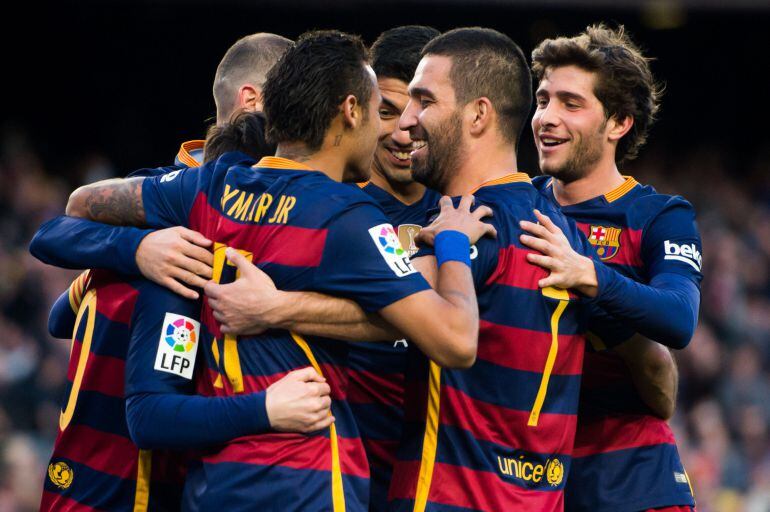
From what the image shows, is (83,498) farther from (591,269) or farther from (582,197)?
(582,197)

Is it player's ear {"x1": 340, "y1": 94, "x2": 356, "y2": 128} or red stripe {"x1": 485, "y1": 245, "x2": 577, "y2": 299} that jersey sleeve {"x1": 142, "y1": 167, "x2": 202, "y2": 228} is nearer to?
player's ear {"x1": 340, "y1": 94, "x2": 356, "y2": 128}

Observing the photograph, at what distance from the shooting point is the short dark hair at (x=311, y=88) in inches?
152

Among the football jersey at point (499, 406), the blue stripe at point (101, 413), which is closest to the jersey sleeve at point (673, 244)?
the football jersey at point (499, 406)

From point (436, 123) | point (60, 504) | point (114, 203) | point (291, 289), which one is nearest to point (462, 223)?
point (436, 123)

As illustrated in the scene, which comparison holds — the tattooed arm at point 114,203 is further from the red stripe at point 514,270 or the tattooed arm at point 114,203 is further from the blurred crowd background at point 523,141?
the blurred crowd background at point 523,141

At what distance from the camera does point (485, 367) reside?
155 inches

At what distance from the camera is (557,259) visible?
391 cm

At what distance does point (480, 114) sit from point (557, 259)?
2.11 feet

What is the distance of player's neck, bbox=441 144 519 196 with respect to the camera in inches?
165

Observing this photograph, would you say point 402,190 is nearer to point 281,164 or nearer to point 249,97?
point 249,97

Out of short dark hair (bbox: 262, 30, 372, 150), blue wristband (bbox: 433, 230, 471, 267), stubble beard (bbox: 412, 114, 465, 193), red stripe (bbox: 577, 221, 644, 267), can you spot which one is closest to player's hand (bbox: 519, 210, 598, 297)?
blue wristband (bbox: 433, 230, 471, 267)

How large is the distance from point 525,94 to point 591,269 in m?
0.73

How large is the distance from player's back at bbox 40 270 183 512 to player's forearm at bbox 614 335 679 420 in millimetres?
1741

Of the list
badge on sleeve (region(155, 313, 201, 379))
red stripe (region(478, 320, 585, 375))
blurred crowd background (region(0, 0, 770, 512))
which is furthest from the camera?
blurred crowd background (region(0, 0, 770, 512))
